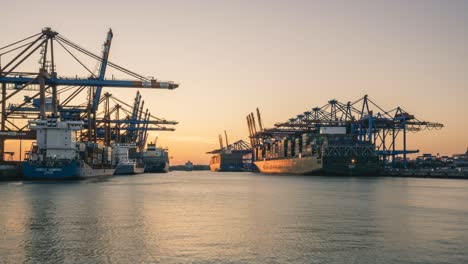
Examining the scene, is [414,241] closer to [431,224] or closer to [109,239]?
[431,224]

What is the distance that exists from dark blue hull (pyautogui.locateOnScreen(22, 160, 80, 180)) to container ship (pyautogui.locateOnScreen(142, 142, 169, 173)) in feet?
337

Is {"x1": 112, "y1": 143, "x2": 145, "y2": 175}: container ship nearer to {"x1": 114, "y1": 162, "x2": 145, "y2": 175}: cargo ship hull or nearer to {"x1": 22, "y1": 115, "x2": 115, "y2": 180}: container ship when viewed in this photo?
{"x1": 114, "y1": 162, "x2": 145, "y2": 175}: cargo ship hull

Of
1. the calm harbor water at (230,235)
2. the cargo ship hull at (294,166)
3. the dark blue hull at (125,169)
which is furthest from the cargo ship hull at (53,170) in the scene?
the cargo ship hull at (294,166)

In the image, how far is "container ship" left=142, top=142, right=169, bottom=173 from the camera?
174 metres

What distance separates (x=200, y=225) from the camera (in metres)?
21.8

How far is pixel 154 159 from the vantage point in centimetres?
17538

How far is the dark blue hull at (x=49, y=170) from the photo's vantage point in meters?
67.9

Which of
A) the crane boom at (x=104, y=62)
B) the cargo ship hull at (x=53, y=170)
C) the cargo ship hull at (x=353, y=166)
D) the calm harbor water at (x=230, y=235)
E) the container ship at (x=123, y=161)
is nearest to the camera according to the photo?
the calm harbor water at (x=230, y=235)

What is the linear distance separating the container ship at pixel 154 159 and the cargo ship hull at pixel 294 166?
132 ft

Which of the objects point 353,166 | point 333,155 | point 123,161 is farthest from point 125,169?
point 353,166

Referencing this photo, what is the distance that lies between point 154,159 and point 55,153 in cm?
10200

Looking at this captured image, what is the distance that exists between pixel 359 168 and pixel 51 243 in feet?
307

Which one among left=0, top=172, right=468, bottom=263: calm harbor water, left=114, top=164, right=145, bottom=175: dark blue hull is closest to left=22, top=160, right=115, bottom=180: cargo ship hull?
left=0, top=172, right=468, bottom=263: calm harbor water

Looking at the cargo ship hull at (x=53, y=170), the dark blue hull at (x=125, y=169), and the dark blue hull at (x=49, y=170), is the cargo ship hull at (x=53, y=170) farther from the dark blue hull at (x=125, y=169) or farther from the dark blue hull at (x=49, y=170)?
the dark blue hull at (x=125, y=169)
